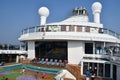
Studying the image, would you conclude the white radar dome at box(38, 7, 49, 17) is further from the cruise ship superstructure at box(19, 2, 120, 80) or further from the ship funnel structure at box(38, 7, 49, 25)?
the cruise ship superstructure at box(19, 2, 120, 80)

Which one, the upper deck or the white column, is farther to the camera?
the white column

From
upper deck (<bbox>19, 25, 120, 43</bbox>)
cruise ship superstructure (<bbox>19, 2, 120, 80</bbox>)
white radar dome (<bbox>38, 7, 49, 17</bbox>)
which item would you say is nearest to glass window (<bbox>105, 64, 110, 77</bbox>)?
cruise ship superstructure (<bbox>19, 2, 120, 80</bbox>)

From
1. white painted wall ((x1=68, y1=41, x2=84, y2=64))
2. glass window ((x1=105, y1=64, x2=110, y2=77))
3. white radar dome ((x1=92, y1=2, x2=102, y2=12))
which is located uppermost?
white radar dome ((x1=92, y1=2, x2=102, y2=12))

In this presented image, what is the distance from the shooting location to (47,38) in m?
25.4

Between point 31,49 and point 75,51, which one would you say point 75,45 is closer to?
point 75,51

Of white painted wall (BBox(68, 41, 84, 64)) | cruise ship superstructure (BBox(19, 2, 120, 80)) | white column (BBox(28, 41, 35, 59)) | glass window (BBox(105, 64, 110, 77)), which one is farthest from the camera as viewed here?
white column (BBox(28, 41, 35, 59))

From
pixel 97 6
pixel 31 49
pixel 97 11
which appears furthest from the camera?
pixel 97 6

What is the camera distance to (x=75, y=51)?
25.6 meters

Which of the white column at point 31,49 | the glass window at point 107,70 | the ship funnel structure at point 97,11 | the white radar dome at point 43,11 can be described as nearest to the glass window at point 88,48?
the glass window at point 107,70

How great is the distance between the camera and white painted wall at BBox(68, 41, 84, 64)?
83.1 ft

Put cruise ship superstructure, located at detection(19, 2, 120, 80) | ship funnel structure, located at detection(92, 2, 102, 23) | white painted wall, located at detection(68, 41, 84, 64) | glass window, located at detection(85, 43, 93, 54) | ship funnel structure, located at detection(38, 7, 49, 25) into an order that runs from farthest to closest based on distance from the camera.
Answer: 1. ship funnel structure, located at detection(38, 7, 49, 25)
2. ship funnel structure, located at detection(92, 2, 102, 23)
3. glass window, located at detection(85, 43, 93, 54)
4. white painted wall, located at detection(68, 41, 84, 64)
5. cruise ship superstructure, located at detection(19, 2, 120, 80)

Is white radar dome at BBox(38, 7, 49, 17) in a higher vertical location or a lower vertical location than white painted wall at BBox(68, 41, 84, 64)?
higher

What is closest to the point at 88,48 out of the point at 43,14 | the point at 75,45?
the point at 75,45

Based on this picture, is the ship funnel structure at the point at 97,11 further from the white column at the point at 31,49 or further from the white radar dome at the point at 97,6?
the white column at the point at 31,49
